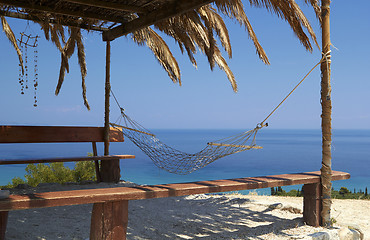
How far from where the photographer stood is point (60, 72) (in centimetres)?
632

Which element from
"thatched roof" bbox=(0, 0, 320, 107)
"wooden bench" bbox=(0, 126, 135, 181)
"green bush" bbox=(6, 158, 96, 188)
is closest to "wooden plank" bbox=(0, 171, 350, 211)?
"thatched roof" bbox=(0, 0, 320, 107)

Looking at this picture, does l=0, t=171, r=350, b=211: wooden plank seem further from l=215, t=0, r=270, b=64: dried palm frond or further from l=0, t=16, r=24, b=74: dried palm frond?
l=0, t=16, r=24, b=74: dried palm frond

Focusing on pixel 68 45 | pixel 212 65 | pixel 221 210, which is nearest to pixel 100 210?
pixel 221 210

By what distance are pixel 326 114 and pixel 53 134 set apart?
326 cm

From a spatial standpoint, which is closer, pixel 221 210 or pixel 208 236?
pixel 208 236

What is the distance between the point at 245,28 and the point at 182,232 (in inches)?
110

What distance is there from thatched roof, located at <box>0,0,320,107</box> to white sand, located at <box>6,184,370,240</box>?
170cm

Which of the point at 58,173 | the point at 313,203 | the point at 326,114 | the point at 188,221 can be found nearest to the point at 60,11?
the point at 188,221

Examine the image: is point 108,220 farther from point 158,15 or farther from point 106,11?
point 106,11

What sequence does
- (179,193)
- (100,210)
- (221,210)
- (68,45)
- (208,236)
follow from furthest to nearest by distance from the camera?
(68,45) → (221,210) → (208,236) → (179,193) → (100,210)

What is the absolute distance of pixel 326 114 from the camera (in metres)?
3.11

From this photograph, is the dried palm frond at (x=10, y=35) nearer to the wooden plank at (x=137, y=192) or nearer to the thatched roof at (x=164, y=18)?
the thatched roof at (x=164, y=18)

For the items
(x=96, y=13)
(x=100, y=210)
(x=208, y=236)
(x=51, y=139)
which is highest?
(x=96, y=13)

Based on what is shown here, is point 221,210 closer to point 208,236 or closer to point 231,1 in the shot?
point 208,236
